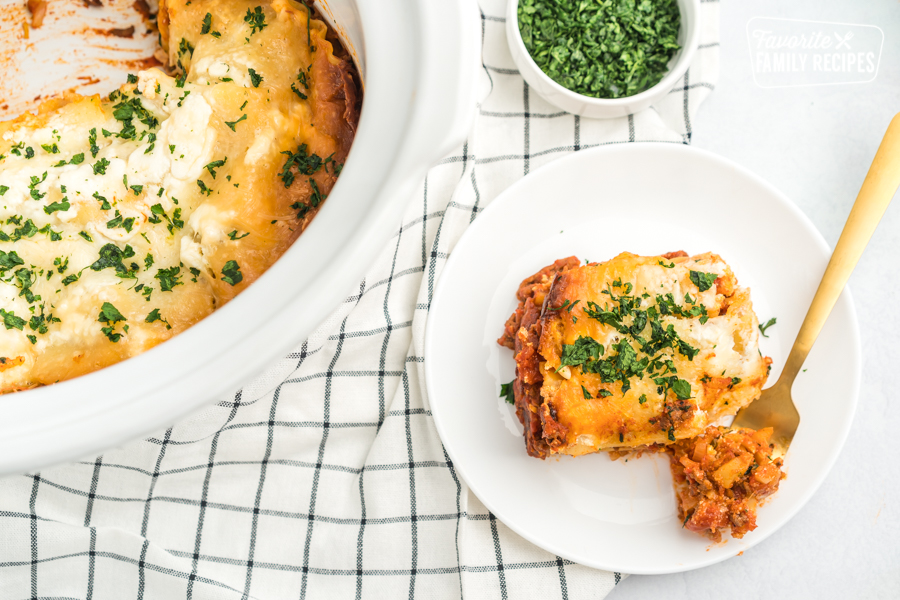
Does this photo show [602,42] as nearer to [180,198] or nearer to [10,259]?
[180,198]

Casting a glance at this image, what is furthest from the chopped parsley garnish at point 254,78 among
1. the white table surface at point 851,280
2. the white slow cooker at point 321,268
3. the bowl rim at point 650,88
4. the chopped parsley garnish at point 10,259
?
the white table surface at point 851,280

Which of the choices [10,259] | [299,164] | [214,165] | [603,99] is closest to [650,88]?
[603,99]

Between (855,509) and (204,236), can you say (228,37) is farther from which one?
(855,509)

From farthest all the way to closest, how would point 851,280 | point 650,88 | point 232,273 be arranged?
1. point 851,280
2. point 650,88
3. point 232,273

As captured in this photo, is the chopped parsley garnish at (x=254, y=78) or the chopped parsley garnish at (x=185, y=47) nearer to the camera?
the chopped parsley garnish at (x=254, y=78)

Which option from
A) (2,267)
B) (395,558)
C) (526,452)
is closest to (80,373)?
(2,267)

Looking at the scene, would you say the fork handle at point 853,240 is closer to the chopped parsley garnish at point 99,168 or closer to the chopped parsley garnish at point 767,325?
the chopped parsley garnish at point 767,325
